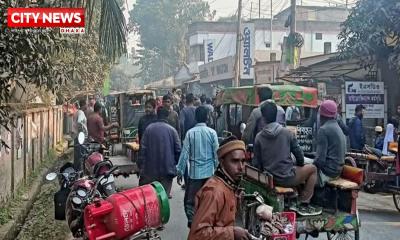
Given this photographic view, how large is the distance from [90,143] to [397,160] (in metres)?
5.42

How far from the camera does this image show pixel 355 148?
12.6 meters

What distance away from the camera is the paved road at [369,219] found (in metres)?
8.13

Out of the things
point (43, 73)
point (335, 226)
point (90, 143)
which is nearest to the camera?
point (335, 226)

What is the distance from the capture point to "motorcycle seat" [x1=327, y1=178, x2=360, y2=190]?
662cm

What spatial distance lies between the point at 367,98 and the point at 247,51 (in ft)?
44.4

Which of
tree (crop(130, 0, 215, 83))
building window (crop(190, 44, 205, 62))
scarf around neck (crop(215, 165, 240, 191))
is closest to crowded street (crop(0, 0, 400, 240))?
scarf around neck (crop(215, 165, 240, 191))

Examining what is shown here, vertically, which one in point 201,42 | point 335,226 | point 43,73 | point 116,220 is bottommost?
point 335,226

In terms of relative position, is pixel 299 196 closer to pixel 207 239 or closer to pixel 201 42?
pixel 207 239

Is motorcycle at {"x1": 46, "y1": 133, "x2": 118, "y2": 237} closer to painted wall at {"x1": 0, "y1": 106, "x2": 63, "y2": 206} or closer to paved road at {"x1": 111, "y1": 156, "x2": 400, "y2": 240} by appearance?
paved road at {"x1": 111, "y1": 156, "x2": 400, "y2": 240}

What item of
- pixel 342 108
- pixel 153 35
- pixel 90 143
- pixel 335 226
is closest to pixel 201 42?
pixel 153 35

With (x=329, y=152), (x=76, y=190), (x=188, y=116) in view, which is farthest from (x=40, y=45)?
(x=188, y=116)

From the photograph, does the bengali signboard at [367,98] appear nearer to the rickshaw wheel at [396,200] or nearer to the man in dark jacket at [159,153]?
the rickshaw wheel at [396,200]

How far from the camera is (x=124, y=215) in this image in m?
4.37

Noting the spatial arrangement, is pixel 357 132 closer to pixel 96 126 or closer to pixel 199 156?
pixel 96 126
